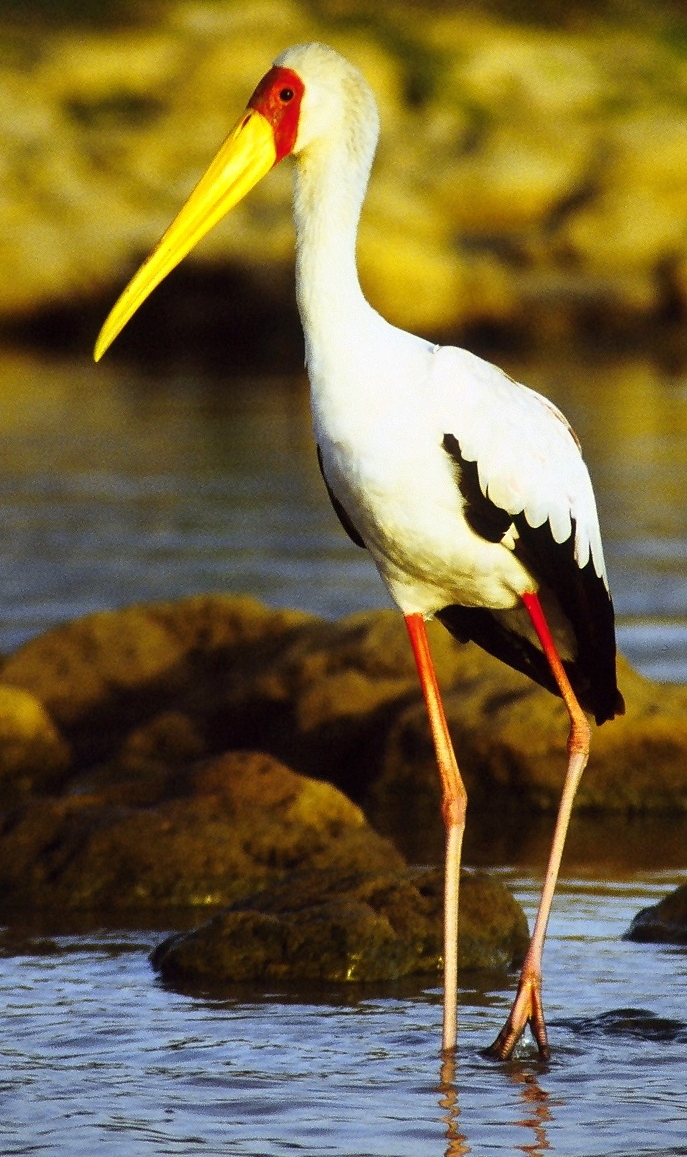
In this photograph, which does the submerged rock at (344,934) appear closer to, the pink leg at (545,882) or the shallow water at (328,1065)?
the shallow water at (328,1065)

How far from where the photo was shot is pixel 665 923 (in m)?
7.91

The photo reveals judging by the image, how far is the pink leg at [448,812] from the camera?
267 inches

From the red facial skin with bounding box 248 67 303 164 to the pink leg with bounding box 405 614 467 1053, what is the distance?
155 cm

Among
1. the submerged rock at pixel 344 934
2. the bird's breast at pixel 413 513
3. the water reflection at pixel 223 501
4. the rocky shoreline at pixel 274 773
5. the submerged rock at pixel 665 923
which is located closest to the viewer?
the bird's breast at pixel 413 513

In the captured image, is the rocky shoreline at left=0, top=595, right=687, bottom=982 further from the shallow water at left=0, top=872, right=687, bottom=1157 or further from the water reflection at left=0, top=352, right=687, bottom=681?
the water reflection at left=0, top=352, right=687, bottom=681

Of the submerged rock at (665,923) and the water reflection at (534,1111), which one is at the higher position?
the submerged rock at (665,923)

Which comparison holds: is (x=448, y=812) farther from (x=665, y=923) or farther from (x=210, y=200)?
(x=210, y=200)

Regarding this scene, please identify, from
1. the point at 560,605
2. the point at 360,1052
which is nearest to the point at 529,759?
the point at 560,605

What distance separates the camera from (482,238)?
127 ft

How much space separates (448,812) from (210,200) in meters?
2.09

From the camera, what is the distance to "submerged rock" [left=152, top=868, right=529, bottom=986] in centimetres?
746

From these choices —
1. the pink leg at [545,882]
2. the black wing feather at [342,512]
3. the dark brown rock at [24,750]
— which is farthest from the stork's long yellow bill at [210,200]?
the dark brown rock at [24,750]

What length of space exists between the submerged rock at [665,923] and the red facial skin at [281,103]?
9.68ft

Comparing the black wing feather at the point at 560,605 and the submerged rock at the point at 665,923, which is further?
the submerged rock at the point at 665,923
